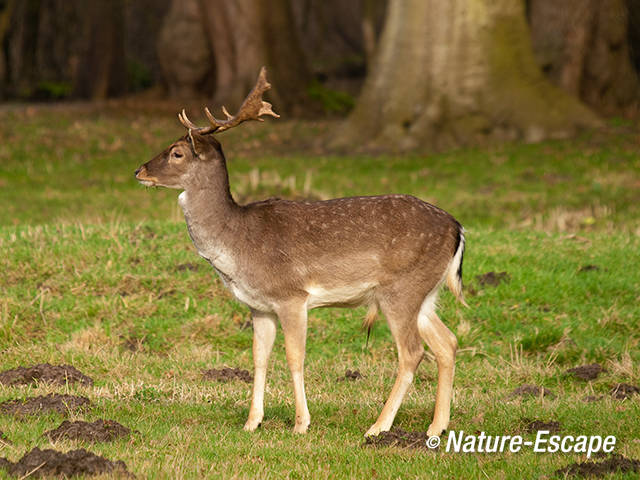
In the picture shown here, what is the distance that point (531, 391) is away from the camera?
8.52 m

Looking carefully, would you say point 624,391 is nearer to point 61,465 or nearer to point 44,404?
point 44,404

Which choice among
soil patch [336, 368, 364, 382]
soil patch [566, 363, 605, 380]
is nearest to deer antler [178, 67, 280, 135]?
soil patch [336, 368, 364, 382]

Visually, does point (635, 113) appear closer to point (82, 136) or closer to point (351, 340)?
point (82, 136)

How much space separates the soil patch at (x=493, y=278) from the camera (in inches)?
444

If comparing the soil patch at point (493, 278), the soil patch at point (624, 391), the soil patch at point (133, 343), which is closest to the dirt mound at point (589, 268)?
the soil patch at point (493, 278)

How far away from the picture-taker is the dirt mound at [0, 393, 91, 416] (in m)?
7.20

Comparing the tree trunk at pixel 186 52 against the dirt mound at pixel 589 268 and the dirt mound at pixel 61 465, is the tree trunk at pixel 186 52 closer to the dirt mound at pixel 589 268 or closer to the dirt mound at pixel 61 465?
the dirt mound at pixel 589 268

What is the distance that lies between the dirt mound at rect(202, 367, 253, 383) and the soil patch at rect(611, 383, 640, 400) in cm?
300

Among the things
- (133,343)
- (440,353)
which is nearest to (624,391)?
(440,353)

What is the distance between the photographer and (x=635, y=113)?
79.2ft

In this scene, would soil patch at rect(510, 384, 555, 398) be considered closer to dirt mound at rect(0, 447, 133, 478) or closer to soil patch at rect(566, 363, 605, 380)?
soil patch at rect(566, 363, 605, 380)

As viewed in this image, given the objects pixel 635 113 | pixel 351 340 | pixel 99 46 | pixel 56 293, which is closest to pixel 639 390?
pixel 351 340

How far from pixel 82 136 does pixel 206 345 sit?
1517 cm

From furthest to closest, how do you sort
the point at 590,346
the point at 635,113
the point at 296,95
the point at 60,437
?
the point at 296,95 < the point at 635,113 < the point at 590,346 < the point at 60,437
